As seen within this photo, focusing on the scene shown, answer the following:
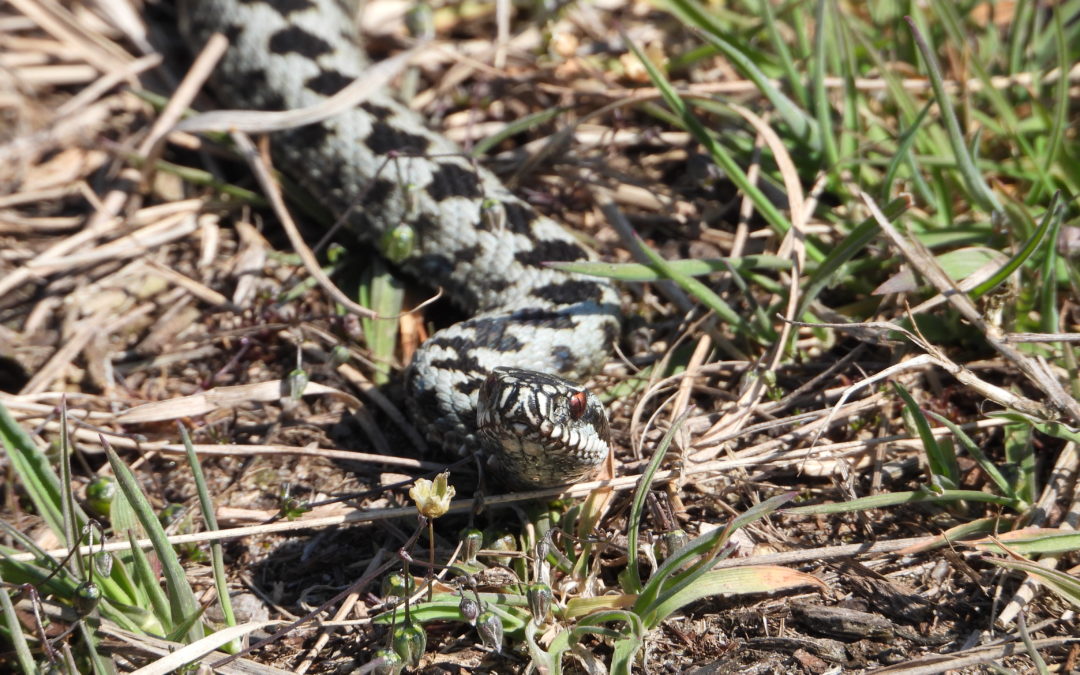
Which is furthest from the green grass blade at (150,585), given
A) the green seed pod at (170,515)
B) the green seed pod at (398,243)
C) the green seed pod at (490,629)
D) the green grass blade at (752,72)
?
the green grass blade at (752,72)

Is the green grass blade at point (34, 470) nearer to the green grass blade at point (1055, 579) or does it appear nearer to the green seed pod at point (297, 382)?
the green seed pod at point (297, 382)

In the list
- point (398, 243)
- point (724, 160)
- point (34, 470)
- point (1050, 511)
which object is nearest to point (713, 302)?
point (724, 160)

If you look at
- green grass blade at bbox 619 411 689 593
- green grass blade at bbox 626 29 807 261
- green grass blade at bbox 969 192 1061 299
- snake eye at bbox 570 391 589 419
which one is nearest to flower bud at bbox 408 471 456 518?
snake eye at bbox 570 391 589 419

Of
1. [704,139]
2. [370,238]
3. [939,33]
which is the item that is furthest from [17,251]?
[939,33]

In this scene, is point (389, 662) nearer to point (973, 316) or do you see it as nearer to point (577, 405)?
point (577, 405)

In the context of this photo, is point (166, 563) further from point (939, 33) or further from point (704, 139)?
point (939, 33)

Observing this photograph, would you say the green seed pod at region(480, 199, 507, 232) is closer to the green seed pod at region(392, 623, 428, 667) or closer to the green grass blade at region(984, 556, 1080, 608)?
the green seed pod at region(392, 623, 428, 667)
